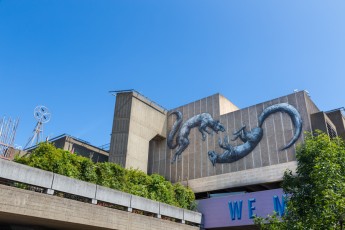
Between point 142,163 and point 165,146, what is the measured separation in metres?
3.28

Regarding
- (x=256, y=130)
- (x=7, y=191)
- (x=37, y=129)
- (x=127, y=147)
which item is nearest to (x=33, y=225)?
(x=7, y=191)

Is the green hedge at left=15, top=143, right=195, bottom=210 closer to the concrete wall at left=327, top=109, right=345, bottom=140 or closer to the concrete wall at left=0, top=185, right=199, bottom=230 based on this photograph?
the concrete wall at left=0, top=185, right=199, bottom=230

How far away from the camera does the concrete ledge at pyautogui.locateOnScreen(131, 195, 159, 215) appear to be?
17391mm

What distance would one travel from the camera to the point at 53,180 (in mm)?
14312

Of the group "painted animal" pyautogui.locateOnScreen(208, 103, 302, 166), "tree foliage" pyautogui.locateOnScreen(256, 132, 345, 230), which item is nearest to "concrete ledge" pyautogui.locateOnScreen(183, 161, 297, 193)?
"painted animal" pyautogui.locateOnScreen(208, 103, 302, 166)

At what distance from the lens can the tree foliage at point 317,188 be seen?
29.7 ft

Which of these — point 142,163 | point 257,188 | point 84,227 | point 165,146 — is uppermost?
point 165,146

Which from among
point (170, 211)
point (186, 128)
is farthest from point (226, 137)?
point (170, 211)

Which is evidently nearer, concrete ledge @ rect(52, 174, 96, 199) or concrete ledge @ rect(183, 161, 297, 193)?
concrete ledge @ rect(52, 174, 96, 199)

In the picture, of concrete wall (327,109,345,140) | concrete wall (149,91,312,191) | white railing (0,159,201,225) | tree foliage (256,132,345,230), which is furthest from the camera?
concrete wall (327,109,345,140)

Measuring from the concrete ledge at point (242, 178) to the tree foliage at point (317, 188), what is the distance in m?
12.1

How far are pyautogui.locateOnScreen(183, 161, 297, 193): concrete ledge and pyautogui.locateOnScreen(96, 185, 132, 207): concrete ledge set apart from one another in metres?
10.5

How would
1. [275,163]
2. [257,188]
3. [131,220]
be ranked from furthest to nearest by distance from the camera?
1. [257,188]
2. [275,163]
3. [131,220]

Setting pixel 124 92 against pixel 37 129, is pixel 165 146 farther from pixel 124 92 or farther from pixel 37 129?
pixel 37 129
